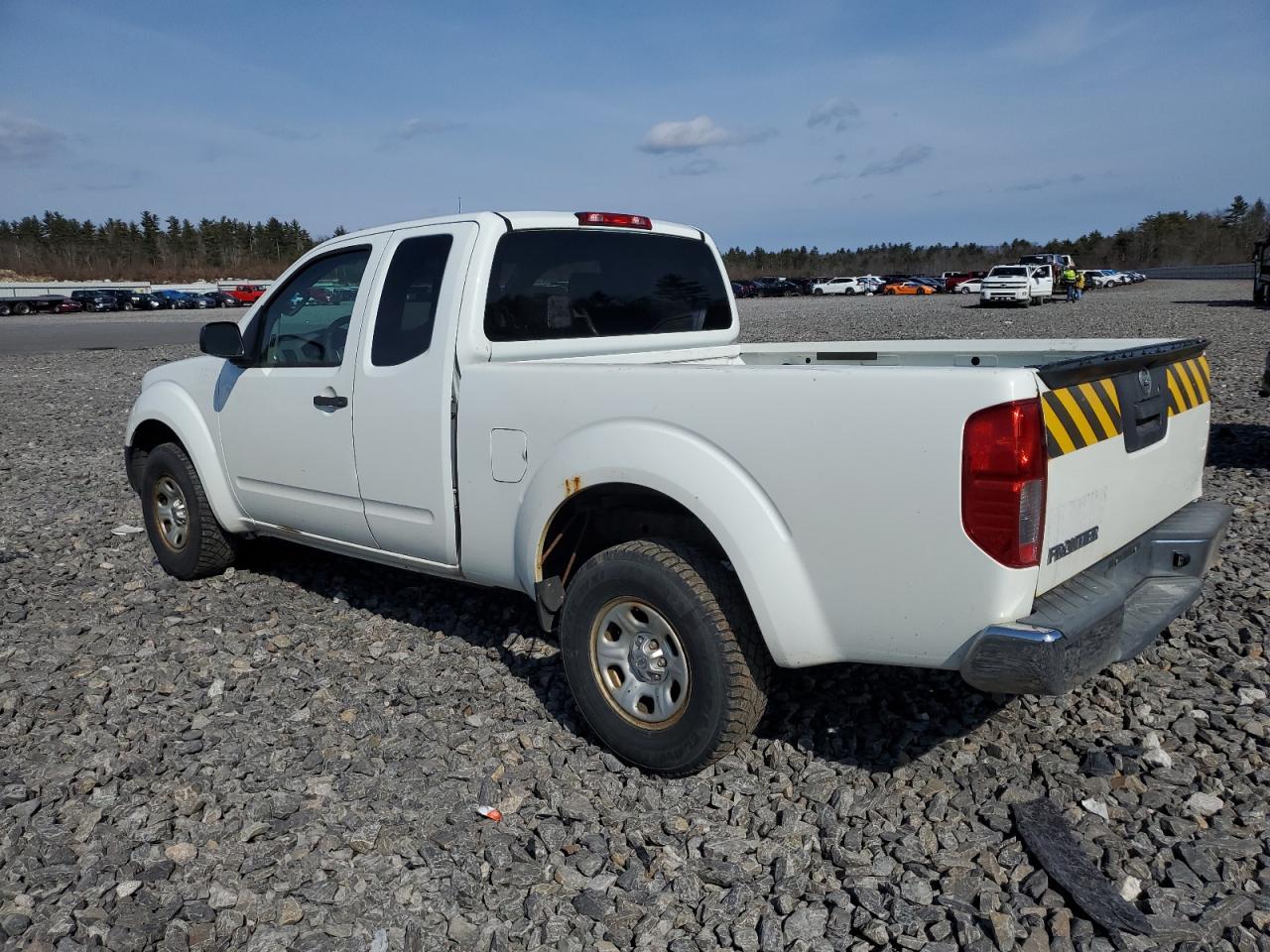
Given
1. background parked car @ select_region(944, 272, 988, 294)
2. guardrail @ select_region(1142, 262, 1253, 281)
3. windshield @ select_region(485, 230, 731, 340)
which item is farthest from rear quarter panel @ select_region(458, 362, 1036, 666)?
guardrail @ select_region(1142, 262, 1253, 281)

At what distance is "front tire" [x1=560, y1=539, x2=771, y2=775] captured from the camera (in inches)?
127

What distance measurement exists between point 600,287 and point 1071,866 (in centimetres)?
304

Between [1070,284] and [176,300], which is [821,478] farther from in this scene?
[176,300]

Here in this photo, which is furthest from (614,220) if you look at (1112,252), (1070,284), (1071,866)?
(1112,252)

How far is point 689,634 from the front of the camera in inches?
128

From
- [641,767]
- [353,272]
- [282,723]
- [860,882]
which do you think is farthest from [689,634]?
[353,272]

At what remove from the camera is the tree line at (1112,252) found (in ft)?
316

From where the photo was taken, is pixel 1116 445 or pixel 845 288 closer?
pixel 1116 445

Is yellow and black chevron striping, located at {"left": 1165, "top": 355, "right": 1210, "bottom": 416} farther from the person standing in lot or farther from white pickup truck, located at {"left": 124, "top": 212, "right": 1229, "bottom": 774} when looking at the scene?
the person standing in lot

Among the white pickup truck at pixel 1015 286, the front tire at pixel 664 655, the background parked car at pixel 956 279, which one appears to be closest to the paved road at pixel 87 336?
the front tire at pixel 664 655

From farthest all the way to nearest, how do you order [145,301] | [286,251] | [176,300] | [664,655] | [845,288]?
1. [286,251]
2. [845,288]
3. [176,300]
4. [145,301]
5. [664,655]

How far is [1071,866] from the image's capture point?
9.56 ft

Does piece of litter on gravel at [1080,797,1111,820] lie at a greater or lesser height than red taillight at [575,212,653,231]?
lesser

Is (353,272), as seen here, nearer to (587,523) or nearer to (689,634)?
(587,523)
